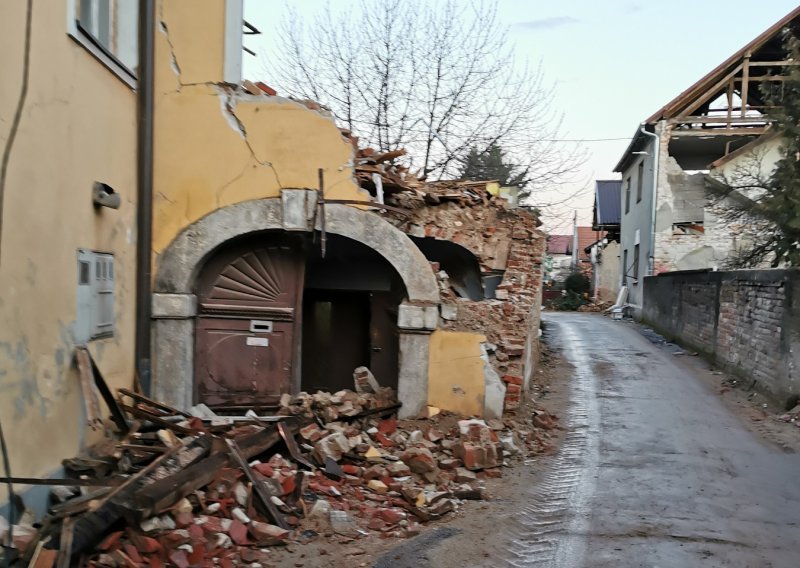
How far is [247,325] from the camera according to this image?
7609 millimetres

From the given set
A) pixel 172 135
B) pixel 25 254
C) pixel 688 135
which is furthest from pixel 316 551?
pixel 688 135

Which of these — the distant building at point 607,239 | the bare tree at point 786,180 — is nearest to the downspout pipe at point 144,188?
the bare tree at point 786,180

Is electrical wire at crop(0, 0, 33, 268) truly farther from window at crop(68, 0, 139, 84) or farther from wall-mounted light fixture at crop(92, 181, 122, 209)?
wall-mounted light fixture at crop(92, 181, 122, 209)

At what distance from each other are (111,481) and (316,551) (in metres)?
1.55

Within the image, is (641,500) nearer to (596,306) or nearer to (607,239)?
(596,306)

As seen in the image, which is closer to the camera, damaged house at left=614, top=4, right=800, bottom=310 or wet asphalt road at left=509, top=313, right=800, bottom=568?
wet asphalt road at left=509, top=313, right=800, bottom=568

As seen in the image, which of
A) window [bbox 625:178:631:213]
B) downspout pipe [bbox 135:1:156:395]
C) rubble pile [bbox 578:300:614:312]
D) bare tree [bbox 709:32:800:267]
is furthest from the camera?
rubble pile [bbox 578:300:614:312]

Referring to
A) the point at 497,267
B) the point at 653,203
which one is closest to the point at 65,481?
the point at 497,267

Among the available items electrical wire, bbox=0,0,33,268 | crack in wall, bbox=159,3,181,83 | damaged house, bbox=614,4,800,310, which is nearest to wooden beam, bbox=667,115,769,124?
damaged house, bbox=614,4,800,310

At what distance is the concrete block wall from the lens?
8.33 metres

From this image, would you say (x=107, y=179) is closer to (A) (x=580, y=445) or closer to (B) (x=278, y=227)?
(B) (x=278, y=227)

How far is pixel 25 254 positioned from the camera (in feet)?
14.3

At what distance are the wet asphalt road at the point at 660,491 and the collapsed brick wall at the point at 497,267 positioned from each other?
126 centimetres

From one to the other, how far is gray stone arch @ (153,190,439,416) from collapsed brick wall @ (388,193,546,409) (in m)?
0.37
